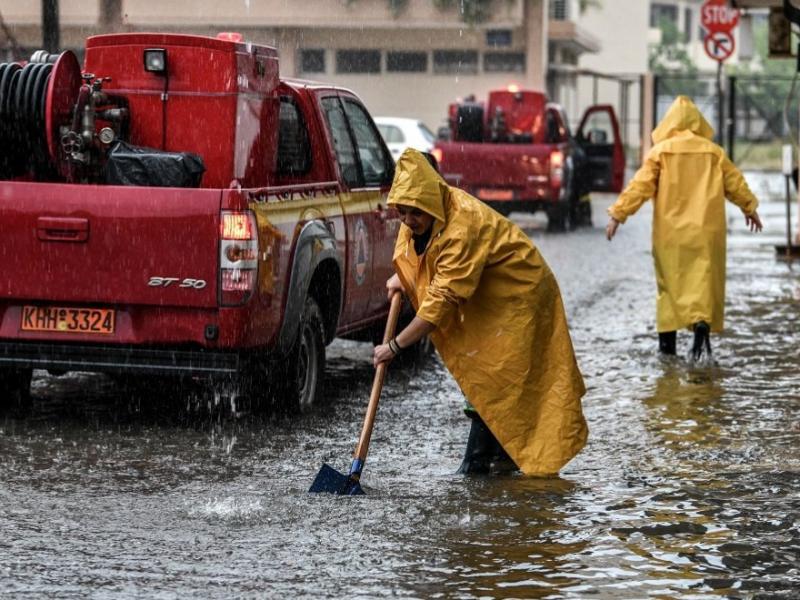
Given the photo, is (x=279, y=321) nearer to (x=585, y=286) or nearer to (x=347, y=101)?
(x=347, y=101)

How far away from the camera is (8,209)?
8945 mm

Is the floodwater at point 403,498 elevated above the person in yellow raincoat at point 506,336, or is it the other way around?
the person in yellow raincoat at point 506,336

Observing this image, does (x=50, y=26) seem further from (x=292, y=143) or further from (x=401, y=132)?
(x=401, y=132)

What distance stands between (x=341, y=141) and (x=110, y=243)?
7.44 feet

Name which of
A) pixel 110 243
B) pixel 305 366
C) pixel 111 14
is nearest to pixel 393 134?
pixel 111 14

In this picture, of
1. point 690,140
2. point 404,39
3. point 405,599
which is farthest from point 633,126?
point 405,599

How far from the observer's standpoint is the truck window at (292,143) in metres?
10.4

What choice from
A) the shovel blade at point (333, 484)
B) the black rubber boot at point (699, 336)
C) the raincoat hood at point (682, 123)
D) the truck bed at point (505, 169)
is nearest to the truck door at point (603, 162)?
the truck bed at point (505, 169)

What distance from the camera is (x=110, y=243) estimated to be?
8.85m

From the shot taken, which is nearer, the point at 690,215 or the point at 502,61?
the point at 690,215

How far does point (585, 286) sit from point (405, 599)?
1167 cm

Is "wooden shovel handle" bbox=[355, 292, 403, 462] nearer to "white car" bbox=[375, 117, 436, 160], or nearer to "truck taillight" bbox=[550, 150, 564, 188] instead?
"truck taillight" bbox=[550, 150, 564, 188]

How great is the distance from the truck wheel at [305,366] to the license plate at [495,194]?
15.3m

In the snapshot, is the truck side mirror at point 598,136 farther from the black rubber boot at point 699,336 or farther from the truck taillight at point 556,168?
the black rubber boot at point 699,336
